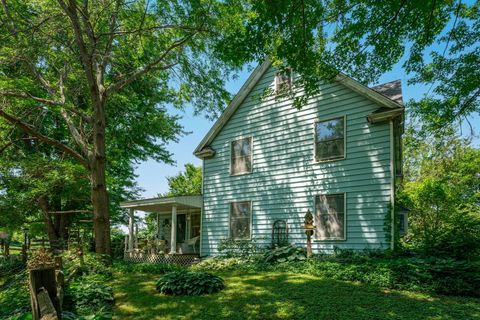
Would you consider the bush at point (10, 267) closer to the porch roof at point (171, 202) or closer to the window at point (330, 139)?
the porch roof at point (171, 202)

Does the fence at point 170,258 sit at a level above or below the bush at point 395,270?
below

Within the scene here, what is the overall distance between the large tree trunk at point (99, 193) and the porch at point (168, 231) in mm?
3881

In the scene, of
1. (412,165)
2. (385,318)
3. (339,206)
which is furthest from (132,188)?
(412,165)

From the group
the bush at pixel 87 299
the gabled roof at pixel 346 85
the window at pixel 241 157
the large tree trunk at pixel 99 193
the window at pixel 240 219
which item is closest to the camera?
the bush at pixel 87 299

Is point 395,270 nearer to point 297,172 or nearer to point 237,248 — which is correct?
point 297,172

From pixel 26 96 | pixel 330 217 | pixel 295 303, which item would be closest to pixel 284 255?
pixel 330 217

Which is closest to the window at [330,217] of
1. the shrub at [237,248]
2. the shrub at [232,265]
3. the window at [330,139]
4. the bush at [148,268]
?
the window at [330,139]

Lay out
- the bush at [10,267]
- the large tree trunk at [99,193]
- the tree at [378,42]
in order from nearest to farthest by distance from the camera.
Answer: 1. the tree at [378,42]
2. the large tree trunk at [99,193]
3. the bush at [10,267]

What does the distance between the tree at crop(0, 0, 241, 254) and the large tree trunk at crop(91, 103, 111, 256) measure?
30mm

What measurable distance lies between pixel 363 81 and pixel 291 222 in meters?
5.21

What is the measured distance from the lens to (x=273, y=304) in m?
6.11

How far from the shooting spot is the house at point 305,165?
1044 centimetres

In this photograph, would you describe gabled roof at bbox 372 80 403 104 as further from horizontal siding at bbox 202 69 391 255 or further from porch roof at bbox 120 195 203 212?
porch roof at bbox 120 195 203 212

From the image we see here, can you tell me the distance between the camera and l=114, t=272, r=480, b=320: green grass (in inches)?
219
